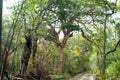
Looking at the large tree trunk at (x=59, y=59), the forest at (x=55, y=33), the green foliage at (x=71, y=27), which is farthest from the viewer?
the large tree trunk at (x=59, y=59)

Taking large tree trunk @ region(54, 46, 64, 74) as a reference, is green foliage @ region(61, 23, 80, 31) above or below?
above

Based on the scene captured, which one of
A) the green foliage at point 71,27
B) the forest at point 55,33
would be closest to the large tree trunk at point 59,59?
the forest at point 55,33

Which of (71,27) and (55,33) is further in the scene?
(55,33)

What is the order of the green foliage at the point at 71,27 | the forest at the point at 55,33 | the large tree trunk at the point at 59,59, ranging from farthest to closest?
the large tree trunk at the point at 59,59 < the green foliage at the point at 71,27 < the forest at the point at 55,33

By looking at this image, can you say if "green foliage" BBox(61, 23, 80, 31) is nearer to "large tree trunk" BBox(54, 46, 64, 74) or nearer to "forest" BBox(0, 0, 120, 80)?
"forest" BBox(0, 0, 120, 80)

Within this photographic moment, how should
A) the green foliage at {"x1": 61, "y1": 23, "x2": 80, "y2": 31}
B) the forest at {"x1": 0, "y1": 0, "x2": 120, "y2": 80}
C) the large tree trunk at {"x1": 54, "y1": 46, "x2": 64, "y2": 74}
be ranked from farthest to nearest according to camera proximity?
the large tree trunk at {"x1": 54, "y1": 46, "x2": 64, "y2": 74}, the green foliage at {"x1": 61, "y1": 23, "x2": 80, "y2": 31}, the forest at {"x1": 0, "y1": 0, "x2": 120, "y2": 80}

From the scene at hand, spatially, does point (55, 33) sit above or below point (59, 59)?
above

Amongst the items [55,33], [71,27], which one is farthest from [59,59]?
[71,27]

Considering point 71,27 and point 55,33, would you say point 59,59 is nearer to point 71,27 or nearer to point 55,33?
point 55,33

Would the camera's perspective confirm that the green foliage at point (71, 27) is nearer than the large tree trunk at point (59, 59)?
Yes

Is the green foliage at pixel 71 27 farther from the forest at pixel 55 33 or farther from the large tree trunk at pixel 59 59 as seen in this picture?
the large tree trunk at pixel 59 59

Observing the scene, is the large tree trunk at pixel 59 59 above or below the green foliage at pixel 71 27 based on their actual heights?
below

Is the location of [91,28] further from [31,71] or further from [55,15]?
[31,71]

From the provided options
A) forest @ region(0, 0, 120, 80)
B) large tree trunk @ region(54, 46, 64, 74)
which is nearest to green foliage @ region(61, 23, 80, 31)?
forest @ region(0, 0, 120, 80)
